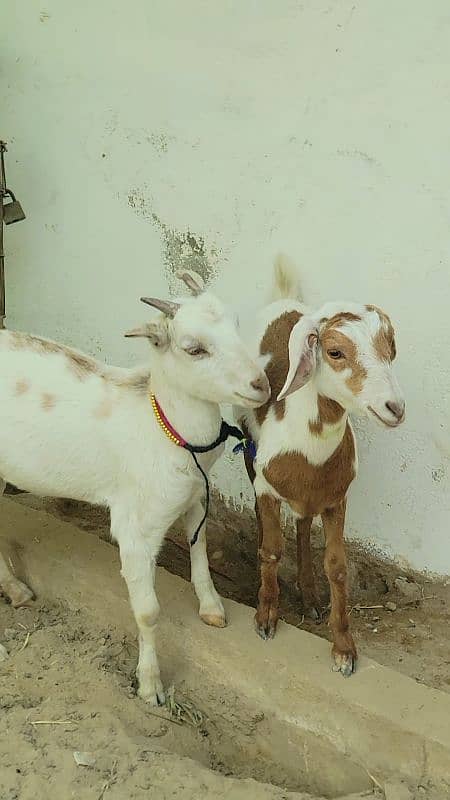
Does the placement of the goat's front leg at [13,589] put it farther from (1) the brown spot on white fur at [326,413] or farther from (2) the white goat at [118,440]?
(1) the brown spot on white fur at [326,413]

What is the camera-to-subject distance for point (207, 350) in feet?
8.39

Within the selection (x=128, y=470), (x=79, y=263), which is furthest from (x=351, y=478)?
(x=79, y=263)

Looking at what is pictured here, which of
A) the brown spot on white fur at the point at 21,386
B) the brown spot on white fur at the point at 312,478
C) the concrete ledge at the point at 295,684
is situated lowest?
the concrete ledge at the point at 295,684

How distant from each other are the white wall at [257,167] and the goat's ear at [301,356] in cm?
75

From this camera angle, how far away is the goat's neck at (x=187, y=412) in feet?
9.05

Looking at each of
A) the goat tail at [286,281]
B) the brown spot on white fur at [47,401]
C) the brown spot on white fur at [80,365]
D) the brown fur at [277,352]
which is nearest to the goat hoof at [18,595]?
the brown spot on white fur at [47,401]

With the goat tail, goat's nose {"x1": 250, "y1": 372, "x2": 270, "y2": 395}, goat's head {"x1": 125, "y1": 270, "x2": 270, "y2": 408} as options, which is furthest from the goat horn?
the goat tail

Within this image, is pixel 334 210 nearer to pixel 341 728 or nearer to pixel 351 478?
pixel 351 478

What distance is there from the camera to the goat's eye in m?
2.55

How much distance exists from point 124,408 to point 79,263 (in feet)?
5.17

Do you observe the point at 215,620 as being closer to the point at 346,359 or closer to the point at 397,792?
the point at 397,792

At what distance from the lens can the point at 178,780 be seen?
100 inches

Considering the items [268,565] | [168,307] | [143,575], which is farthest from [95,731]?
[168,307]

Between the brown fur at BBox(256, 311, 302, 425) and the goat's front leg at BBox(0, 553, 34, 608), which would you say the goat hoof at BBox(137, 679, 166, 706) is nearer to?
the goat's front leg at BBox(0, 553, 34, 608)
